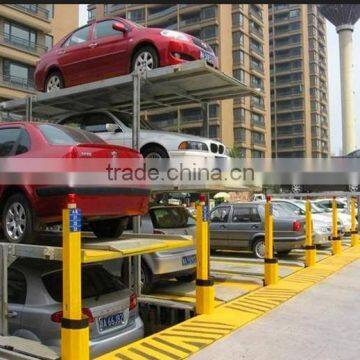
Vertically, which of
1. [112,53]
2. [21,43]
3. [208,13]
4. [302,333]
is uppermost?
[208,13]

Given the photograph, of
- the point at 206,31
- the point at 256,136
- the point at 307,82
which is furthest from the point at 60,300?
the point at 307,82

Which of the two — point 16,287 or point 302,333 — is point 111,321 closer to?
point 16,287

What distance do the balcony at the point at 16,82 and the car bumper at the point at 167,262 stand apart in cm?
3251

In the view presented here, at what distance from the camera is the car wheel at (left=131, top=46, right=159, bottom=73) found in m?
8.44

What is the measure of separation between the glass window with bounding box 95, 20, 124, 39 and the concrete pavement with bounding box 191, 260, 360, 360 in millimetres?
5428

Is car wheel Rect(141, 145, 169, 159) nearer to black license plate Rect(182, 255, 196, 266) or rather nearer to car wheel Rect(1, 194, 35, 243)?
black license plate Rect(182, 255, 196, 266)

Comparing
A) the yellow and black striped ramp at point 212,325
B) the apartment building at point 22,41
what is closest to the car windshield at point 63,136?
the yellow and black striped ramp at point 212,325

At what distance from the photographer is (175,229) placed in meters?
9.55

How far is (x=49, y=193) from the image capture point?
595cm

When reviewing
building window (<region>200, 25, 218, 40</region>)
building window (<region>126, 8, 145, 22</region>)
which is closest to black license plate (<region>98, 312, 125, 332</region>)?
building window (<region>200, 25, 218, 40</region>)

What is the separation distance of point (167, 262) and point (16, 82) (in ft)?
110

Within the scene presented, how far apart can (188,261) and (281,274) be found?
2.81 m

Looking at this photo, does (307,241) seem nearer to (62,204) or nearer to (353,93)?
(62,204)

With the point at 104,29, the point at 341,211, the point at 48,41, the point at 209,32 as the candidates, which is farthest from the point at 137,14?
the point at 104,29
